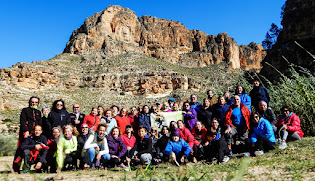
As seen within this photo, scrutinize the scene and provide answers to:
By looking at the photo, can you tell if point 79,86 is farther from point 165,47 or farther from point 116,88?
point 165,47

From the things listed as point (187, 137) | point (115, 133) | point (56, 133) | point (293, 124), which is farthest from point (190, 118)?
point (56, 133)

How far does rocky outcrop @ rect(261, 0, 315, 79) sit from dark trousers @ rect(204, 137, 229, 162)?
1296 inches

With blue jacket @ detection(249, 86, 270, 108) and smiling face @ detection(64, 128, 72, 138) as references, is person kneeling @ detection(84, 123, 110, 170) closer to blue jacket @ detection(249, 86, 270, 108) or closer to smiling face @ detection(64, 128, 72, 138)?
smiling face @ detection(64, 128, 72, 138)

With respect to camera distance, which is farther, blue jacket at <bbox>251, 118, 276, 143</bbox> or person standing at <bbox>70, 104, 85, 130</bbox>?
person standing at <bbox>70, 104, 85, 130</bbox>

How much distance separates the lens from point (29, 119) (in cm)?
518

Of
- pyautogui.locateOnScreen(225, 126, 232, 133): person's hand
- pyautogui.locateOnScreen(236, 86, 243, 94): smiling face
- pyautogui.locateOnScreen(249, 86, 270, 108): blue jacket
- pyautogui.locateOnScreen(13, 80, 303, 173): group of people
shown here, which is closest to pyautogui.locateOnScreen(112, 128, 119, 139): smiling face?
pyautogui.locateOnScreen(13, 80, 303, 173): group of people

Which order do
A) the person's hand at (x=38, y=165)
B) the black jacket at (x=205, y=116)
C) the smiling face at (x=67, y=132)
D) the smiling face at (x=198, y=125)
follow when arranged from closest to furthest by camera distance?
the person's hand at (x=38, y=165), the smiling face at (x=67, y=132), the smiling face at (x=198, y=125), the black jacket at (x=205, y=116)

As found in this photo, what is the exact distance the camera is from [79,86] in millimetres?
50031

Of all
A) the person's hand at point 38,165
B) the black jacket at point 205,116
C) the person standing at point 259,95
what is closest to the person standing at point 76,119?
the person's hand at point 38,165

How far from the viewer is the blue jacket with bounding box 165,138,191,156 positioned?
4953mm

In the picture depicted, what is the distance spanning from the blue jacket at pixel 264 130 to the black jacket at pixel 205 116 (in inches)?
53.7

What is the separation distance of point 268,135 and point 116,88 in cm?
4914

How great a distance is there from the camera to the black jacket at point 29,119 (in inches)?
198

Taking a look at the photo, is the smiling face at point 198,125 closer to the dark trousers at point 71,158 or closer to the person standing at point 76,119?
the dark trousers at point 71,158
